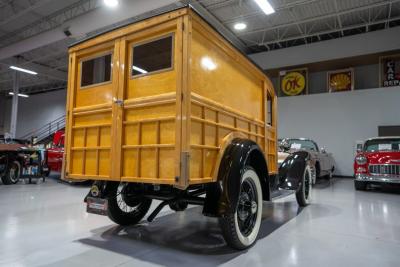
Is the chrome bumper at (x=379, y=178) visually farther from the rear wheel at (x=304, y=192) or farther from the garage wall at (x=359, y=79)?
the garage wall at (x=359, y=79)

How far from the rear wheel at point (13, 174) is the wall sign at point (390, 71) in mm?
14062

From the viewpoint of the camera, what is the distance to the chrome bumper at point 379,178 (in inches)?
268

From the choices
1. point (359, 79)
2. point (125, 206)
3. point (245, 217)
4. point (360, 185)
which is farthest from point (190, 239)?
point (359, 79)

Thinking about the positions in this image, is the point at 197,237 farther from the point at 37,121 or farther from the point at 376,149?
the point at 37,121

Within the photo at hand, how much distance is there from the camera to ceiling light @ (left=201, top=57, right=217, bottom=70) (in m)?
2.72

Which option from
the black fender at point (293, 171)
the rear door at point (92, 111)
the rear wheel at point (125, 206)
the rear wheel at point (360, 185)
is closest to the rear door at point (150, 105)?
the rear door at point (92, 111)

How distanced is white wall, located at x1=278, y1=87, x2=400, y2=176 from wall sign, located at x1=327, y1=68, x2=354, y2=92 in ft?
1.82

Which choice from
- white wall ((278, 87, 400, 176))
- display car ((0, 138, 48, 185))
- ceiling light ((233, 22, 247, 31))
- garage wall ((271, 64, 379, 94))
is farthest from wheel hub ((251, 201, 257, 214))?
garage wall ((271, 64, 379, 94))

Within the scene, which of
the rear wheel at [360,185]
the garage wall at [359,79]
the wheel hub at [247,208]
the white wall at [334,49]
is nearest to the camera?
the wheel hub at [247,208]

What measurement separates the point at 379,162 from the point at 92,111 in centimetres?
691

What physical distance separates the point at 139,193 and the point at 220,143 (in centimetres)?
117

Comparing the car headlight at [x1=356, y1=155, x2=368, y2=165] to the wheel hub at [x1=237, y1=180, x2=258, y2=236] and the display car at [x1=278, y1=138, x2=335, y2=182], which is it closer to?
the display car at [x1=278, y1=138, x2=335, y2=182]

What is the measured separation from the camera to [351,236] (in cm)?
339

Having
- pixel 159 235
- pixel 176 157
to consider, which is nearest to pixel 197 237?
pixel 159 235
